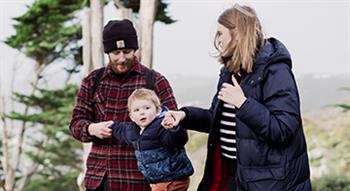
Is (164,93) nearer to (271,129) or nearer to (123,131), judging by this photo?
(123,131)

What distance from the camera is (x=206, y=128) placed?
6.97 feet

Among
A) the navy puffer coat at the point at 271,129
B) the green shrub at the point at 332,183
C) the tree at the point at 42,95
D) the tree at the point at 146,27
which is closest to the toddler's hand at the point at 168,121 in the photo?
the navy puffer coat at the point at 271,129

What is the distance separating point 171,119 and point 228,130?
17cm

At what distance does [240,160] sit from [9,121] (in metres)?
6.63

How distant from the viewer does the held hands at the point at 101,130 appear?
220cm

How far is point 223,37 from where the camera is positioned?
6.18 feet

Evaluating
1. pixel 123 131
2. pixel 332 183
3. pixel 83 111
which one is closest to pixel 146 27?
pixel 332 183

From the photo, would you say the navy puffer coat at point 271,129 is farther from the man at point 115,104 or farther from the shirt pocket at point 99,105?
the shirt pocket at point 99,105

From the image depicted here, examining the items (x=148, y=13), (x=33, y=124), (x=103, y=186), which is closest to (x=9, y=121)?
(x=33, y=124)

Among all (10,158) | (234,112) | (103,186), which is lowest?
(10,158)

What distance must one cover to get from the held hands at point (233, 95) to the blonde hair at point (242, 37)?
7cm

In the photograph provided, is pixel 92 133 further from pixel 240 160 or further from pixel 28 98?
pixel 28 98

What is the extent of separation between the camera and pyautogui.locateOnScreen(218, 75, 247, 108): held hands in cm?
177

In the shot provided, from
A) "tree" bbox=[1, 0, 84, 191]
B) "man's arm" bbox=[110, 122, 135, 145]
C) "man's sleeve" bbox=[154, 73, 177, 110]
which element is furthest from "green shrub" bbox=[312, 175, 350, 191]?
"man's arm" bbox=[110, 122, 135, 145]
